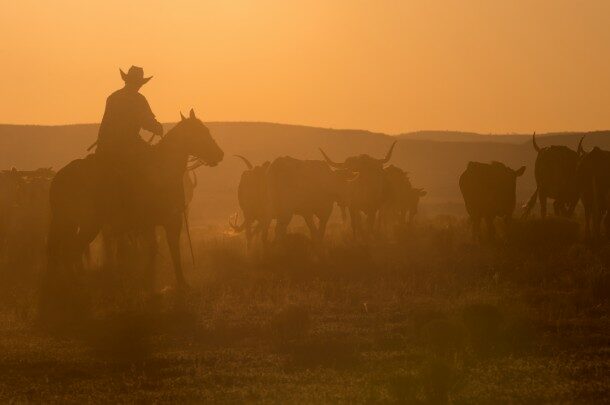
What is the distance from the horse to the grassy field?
1.64 feet

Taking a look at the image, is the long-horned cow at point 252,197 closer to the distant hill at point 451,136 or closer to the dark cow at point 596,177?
the dark cow at point 596,177

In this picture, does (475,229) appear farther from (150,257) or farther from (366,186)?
(150,257)

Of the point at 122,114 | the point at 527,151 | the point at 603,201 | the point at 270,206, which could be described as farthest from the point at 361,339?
the point at 527,151

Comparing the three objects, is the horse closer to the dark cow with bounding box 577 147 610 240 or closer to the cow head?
the cow head

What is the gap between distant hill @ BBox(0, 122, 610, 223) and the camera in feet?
381

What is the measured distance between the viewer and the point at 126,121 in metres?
14.9

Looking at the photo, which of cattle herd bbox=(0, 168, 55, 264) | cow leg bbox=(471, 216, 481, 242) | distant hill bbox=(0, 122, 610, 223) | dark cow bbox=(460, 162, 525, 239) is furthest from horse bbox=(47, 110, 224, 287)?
distant hill bbox=(0, 122, 610, 223)

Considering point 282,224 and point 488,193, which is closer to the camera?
point 282,224

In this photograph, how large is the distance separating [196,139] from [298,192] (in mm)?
5829

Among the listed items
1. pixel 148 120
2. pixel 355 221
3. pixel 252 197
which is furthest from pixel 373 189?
pixel 148 120

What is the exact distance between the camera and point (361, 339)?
1082 cm

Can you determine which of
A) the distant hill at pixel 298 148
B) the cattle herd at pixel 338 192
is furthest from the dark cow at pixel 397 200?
the distant hill at pixel 298 148

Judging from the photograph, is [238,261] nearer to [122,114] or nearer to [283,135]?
[122,114]

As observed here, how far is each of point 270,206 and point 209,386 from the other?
12540 mm
